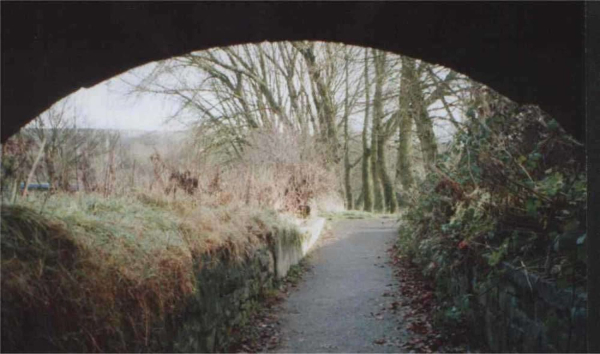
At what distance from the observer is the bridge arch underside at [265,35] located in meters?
1.83

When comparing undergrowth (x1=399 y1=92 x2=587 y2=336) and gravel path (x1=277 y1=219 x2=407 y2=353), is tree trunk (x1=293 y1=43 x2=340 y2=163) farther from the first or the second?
undergrowth (x1=399 y1=92 x2=587 y2=336)

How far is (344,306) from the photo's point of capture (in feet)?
24.0

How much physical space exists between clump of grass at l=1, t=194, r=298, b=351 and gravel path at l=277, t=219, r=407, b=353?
230 cm

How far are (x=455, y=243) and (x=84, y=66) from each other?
16.1 feet

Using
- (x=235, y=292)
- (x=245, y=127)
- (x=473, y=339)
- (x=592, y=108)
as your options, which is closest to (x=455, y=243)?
(x=473, y=339)

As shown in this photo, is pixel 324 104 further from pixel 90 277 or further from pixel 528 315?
pixel 90 277

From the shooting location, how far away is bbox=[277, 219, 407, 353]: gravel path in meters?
5.78

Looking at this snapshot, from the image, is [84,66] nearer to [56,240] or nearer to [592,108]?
[56,240]

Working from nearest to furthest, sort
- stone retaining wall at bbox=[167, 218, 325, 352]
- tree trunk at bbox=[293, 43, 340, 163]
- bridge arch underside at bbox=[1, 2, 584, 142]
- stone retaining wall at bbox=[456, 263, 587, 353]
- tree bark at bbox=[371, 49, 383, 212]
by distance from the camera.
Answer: bridge arch underside at bbox=[1, 2, 584, 142]
stone retaining wall at bbox=[456, 263, 587, 353]
stone retaining wall at bbox=[167, 218, 325, 352]
tree trunk at bbox=[293, 43, 340, 163]
tree bark at bbox=[371, 49, 383, 212]

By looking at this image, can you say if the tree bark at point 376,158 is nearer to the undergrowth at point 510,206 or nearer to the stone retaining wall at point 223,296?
the stone retaining wall at point 223,296

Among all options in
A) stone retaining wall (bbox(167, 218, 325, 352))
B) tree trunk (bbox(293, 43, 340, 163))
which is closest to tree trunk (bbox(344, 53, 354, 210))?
tree trunk (bbox(293, 43, 340, 163))

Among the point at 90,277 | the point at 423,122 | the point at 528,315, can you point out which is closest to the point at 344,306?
the point at 528,315

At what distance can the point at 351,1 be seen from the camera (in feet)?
6.07

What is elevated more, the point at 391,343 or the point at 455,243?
the point at 455,243
